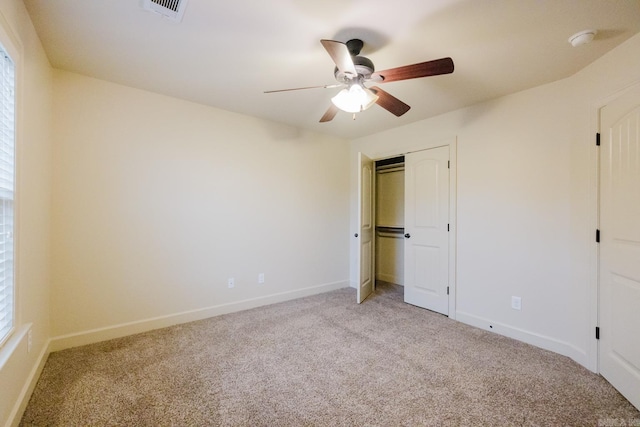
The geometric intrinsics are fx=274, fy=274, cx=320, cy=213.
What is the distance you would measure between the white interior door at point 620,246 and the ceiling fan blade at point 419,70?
1320mm

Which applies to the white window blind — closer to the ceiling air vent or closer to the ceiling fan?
the ceiling air vent

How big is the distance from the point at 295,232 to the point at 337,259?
36.0 inches

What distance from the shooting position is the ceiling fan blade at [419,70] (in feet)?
5.32

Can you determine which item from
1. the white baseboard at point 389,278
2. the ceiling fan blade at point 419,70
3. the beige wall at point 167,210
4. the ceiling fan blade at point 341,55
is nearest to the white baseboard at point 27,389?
the beige wall at point 167,210

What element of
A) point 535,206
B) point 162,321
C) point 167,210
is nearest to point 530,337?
point 535,206

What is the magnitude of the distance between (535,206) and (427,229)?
45.4 inches

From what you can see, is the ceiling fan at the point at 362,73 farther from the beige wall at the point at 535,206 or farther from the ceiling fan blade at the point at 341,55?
the beige wall at the point at 535,206

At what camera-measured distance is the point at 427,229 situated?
3486 mm

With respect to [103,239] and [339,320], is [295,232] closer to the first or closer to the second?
[339,320]

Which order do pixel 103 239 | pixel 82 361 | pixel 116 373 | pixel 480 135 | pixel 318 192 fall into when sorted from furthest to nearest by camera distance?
pixel 318 192 → pixel 480 135 → pixel 103 239 → pixel 82 361 → pixel 116 373

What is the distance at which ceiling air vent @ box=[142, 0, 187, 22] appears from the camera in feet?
5.21

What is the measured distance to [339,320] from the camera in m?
3.08

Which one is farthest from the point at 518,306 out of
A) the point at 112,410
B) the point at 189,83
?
the point at 189,83

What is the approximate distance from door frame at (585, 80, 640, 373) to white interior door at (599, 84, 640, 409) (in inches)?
1.2
